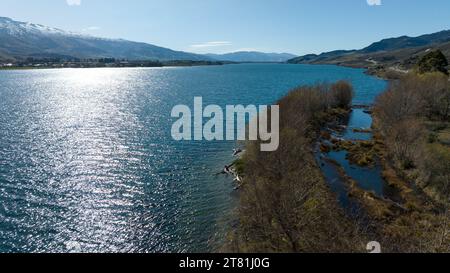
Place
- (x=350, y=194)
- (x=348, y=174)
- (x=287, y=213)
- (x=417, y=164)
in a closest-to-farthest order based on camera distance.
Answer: (x=287, y=213) < (x=350, y=194) < (x=417, y=164) < (x=348, y=174)

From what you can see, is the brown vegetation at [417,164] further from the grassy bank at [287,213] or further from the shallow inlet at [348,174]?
the grassy bank at [287,213]

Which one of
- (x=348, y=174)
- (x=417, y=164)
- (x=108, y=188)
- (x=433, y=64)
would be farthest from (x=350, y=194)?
(x=433, y=64)

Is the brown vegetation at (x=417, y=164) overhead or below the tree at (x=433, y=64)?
below

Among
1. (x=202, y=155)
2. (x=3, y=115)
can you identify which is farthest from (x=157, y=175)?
(x=3, y=115)

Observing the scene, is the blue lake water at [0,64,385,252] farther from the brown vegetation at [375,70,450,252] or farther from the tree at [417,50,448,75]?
the tree at [417,50,448,75]

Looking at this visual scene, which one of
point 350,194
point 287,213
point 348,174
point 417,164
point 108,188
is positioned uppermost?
point 287,213

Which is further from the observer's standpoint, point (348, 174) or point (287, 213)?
point (348, 174)

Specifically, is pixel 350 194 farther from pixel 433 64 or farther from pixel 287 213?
pixel 433 64

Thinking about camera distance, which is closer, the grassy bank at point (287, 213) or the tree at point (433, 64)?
the grassy bank at point (287, 213)

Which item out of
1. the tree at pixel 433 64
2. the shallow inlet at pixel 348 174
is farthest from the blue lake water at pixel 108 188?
the tree at pixel 433 64

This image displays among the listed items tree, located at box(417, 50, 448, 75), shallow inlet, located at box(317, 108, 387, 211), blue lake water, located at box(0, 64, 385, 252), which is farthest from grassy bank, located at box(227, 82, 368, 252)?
tree, located at box(417, 50, 448, 75)

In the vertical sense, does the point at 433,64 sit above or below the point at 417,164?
above
